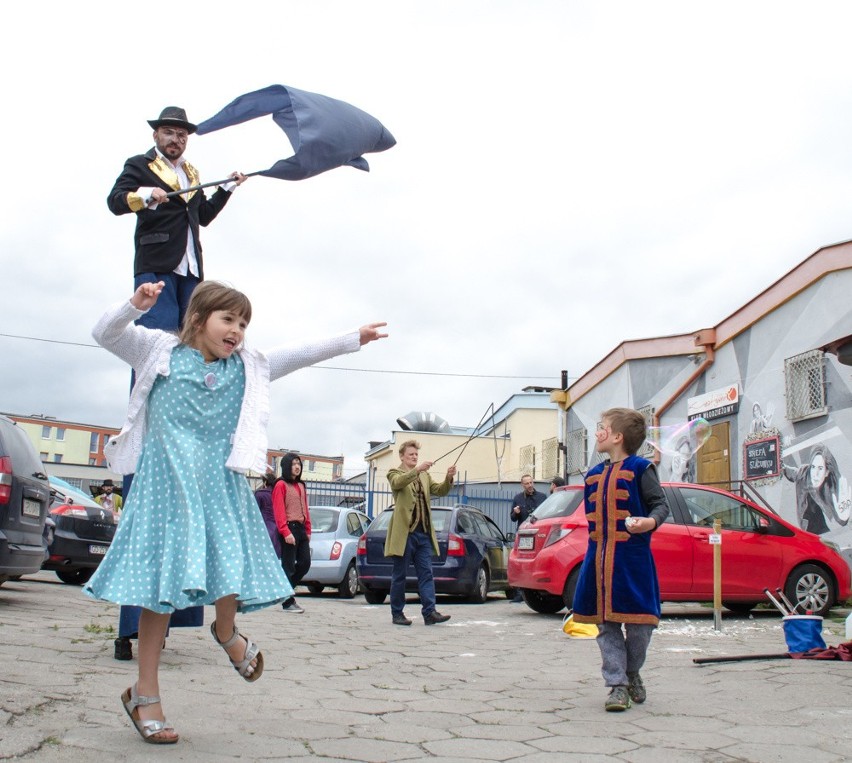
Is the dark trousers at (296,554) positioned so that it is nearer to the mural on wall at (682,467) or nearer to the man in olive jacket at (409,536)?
the man in olive jacket at (409,536)

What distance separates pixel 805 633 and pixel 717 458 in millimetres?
11065

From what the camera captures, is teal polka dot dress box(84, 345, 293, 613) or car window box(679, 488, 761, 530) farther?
car window box(679, 488, 761, 530)

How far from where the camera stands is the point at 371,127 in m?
5.92

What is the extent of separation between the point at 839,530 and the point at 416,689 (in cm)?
1053

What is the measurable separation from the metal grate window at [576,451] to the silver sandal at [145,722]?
20678 mm

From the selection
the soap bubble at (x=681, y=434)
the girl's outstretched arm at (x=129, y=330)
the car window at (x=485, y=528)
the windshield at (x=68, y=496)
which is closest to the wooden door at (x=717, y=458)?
the soap bubble at (x=681, y=434)

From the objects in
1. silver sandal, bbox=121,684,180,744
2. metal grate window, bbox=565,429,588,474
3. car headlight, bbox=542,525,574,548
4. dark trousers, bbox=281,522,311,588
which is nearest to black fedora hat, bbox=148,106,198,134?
silver sandal, bbox=121,684,180,744

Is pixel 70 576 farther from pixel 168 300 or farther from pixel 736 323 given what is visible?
pixel 736 323

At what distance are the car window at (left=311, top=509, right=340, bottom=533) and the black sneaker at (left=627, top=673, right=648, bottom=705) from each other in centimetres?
1012

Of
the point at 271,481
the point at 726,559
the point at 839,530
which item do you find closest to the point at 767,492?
the point at 839,530

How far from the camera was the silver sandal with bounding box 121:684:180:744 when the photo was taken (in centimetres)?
344

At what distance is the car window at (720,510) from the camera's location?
11386 mm

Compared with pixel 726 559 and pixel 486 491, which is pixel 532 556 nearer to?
pixel 726 559

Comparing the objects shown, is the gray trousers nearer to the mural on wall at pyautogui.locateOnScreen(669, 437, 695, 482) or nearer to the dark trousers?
the dark trousers
